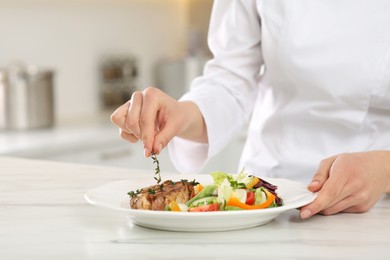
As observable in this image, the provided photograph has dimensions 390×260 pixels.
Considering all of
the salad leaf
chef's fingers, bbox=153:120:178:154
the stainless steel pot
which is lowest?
the stainless steel pot

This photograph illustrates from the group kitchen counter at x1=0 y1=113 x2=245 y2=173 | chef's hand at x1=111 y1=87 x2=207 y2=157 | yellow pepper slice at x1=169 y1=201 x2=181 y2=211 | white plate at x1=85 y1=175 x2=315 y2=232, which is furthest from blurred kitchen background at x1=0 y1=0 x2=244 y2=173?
yellow pepper slice at x1=169 y1=201 x2=181 y2=211

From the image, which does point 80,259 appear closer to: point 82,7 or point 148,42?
point 82,7

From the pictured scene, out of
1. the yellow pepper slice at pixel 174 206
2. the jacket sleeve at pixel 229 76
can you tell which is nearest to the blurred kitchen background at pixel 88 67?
the jacket sleeve at pixel 229 76

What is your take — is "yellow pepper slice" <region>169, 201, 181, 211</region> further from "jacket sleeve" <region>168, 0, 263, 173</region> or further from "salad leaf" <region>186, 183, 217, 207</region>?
"jacket sleeve" <region>168, 0, 263, 173</region>

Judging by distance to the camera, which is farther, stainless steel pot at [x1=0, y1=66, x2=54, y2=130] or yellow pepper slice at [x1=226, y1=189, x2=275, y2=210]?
stainless steel pot at [x1=0, y1=66, x2=54, y2=130]

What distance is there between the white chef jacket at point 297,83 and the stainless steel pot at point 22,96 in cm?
131

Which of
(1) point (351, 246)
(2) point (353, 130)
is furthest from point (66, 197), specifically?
(2) point (353, 130)

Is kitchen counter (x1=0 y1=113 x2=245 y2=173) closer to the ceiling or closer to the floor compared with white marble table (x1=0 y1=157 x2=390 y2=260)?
closer to the floor

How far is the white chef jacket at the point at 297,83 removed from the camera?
1.59m

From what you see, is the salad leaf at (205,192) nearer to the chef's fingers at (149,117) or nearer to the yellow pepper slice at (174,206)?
A: the yellow pepper slice at (174,206)

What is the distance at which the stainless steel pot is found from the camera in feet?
9.68

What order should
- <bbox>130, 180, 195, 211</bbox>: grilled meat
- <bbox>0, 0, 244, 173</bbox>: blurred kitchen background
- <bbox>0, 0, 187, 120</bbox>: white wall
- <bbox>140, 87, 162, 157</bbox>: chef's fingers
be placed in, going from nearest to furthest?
<bbox>130, 180, 195, 211</bbox>: grilled meat < <bbox>140, 87, 162, 157</bbox>: chef's fingers < <bbox>0, 0, 244, 173</bbox>: blurred kitchen background < <bbox>0, 0, 187, 120</bbox>: white wall

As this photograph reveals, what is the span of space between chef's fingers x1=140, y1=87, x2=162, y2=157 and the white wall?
1970mm

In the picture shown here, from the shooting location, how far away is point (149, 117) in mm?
1246
